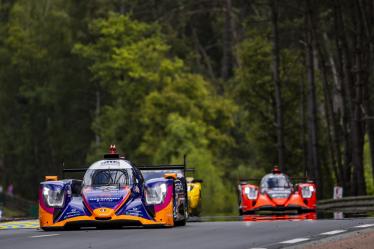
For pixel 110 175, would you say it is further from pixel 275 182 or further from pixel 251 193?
pixel 275 182

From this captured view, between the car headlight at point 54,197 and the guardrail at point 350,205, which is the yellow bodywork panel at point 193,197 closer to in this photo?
the guardrail at point 350,205

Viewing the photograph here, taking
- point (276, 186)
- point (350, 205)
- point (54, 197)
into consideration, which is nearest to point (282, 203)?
point (276, 186)

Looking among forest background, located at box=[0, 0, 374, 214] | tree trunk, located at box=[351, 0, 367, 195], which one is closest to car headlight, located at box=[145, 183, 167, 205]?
forest background, located at box=[0, 0, 374, 214]

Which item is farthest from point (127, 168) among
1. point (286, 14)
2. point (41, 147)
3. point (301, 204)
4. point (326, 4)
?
point (41, 147)

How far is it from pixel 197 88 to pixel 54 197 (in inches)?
2197

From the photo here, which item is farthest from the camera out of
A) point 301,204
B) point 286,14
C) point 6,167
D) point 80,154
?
point 6,167

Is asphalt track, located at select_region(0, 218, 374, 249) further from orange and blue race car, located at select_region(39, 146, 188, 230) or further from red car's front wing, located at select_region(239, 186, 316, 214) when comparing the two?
red car's front wing, located at select_region(239, 186, 316, 214)

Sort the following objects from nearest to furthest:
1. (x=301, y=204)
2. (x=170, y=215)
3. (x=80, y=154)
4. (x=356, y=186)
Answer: (x=170, y=215) < (x=301, y=204) < (x=356, y=186) < (x=80, y=154)

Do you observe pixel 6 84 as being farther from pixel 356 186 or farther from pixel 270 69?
pixel 356 186

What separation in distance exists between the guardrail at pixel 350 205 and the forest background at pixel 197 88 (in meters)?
5.20

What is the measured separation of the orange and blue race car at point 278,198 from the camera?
36.0 meters

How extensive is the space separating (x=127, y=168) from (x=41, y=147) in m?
77.3

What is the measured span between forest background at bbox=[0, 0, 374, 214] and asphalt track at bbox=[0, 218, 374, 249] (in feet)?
75.9

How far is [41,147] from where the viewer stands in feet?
330
